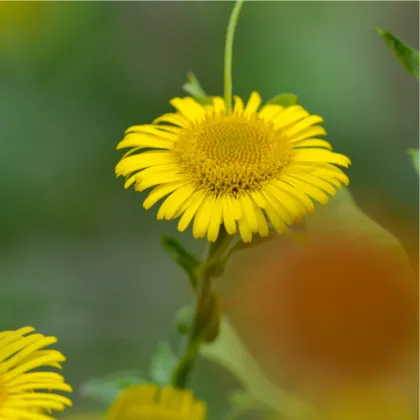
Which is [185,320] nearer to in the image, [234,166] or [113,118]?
[234,166]

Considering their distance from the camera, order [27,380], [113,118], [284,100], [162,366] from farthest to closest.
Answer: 1. [113,118]
2. [162,366]
3. [284,100]
4. [27,380]

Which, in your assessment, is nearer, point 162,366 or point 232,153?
point 232,153

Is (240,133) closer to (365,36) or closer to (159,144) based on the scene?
(159,144)

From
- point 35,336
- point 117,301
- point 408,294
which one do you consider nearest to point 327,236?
point 408,294

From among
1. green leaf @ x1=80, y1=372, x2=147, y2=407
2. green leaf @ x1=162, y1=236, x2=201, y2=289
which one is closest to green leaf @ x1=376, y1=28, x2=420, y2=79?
green leaf @ x1=162, y1=236, x2=201, y2=289

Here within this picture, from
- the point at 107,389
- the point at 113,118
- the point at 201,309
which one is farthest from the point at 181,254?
the point at 113,118

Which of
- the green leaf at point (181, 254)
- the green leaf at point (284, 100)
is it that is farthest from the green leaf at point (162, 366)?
the green leaf at point (284, 100)
